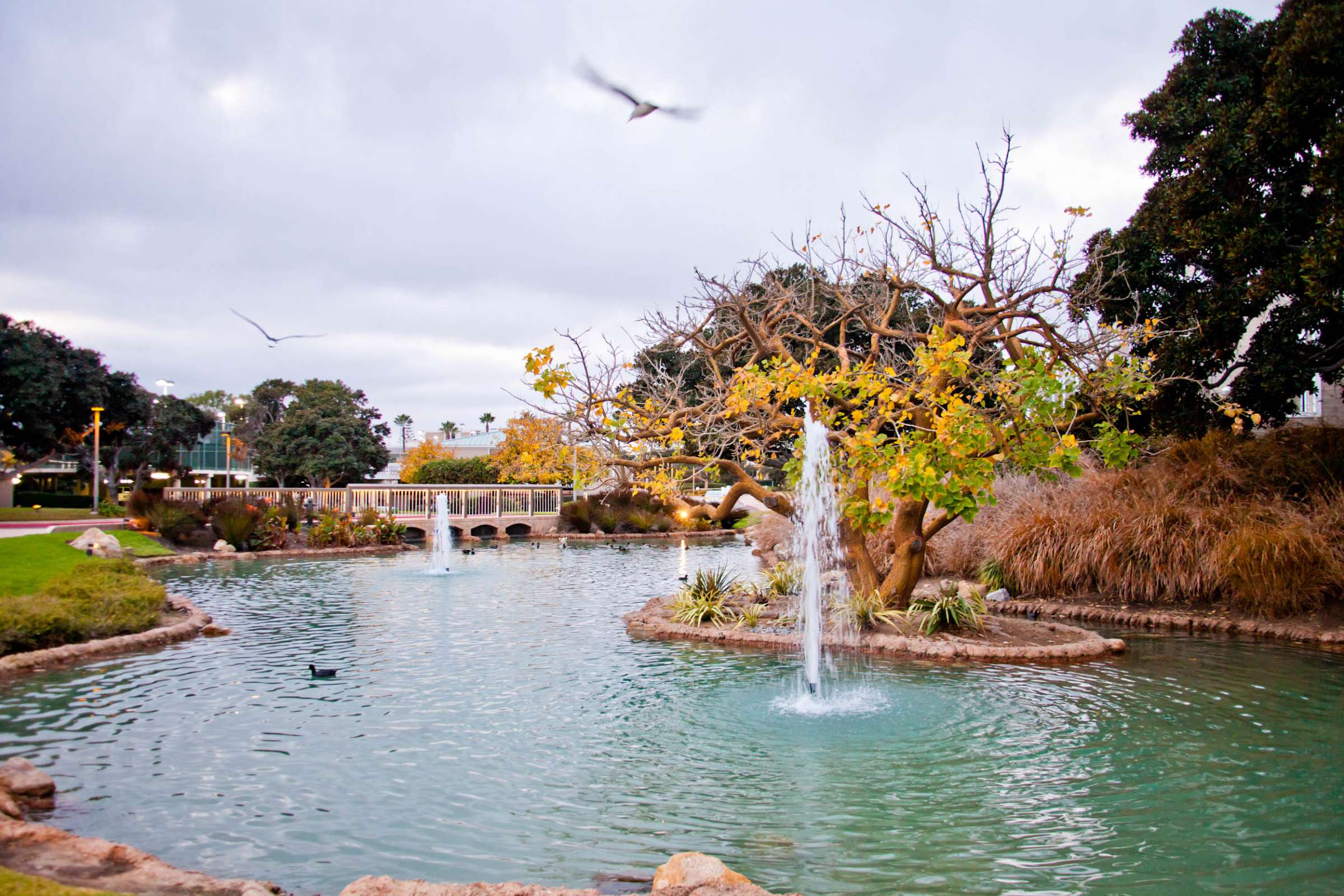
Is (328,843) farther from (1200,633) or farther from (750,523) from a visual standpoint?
(750,523)

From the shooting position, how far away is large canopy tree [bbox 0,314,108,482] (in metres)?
30.4

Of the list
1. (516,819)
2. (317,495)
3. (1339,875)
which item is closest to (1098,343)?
(1339,875)

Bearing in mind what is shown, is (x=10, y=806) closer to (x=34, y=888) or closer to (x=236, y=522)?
(x=34, y=888)

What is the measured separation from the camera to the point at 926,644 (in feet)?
34.6

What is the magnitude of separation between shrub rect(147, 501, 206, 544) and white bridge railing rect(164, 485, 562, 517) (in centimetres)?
449

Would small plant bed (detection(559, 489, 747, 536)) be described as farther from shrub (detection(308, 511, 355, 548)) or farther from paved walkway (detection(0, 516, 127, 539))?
paved walkway (detection(0, 516, 127, 539))

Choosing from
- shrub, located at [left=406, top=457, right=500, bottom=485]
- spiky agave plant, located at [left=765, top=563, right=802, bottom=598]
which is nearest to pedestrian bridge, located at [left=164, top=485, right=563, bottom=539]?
shrub, located at [left=406, top=457, right=500, bottom=485]

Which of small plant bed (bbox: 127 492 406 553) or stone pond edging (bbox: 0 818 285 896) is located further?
small plant bed (bbox: 127 492 406 553)

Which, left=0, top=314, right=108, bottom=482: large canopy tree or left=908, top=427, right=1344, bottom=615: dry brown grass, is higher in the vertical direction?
left=0, top=314, right=108, bottom=482: large canopy tree

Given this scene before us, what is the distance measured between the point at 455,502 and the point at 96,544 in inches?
671

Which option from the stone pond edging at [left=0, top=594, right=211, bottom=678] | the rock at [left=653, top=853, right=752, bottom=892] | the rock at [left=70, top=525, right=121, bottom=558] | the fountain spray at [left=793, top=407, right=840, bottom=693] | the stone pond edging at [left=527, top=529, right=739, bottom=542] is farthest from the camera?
the stone pond edging at [left=527, top=529, right=739, bottom=542]

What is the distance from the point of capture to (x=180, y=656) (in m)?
10.4

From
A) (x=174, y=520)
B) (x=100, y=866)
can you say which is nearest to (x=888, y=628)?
(x=100, y=866)

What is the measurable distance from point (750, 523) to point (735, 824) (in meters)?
33.4
